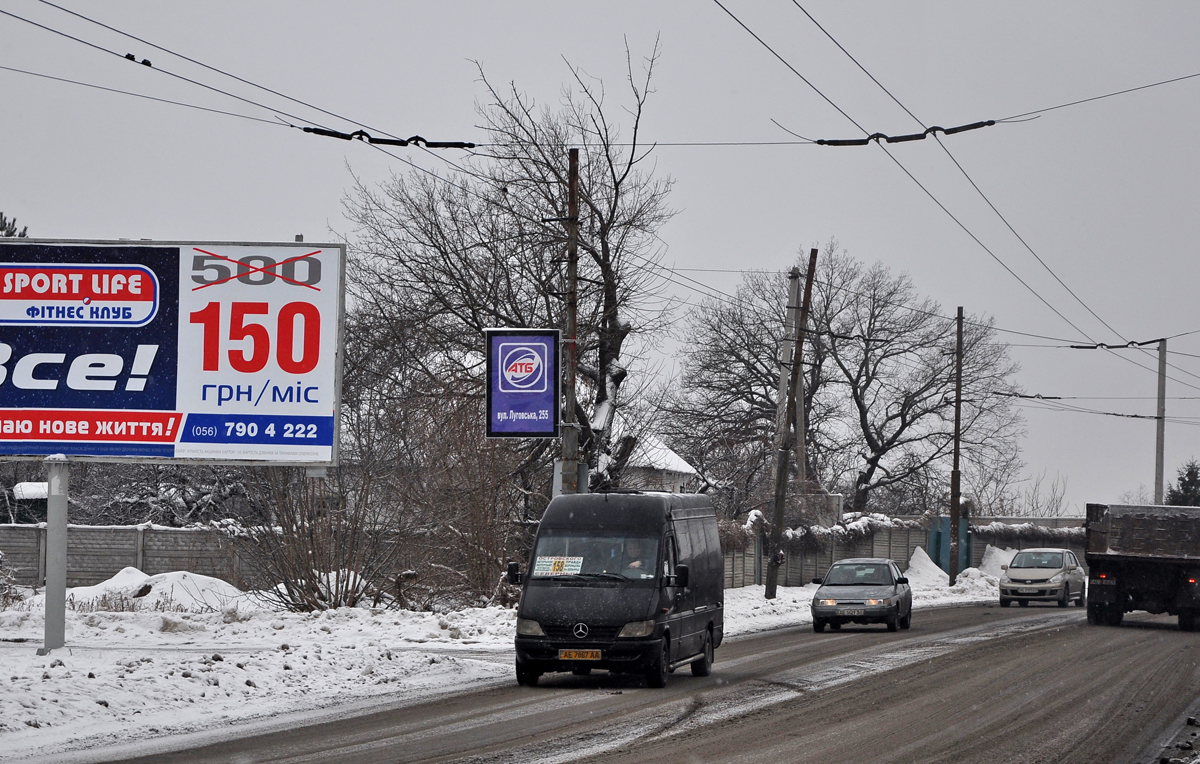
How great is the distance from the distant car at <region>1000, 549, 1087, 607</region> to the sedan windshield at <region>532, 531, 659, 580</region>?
24.6 metres

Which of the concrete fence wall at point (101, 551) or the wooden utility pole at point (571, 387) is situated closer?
the wooden utility pole at point (571, 387)

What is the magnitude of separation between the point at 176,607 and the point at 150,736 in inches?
638

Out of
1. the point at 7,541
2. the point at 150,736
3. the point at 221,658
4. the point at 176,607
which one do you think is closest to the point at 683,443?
the point at 7,541

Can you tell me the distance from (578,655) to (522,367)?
8.66 meters

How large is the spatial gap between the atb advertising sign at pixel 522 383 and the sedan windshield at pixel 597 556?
641 centimetres

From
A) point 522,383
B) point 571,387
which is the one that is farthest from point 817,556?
point 522,383

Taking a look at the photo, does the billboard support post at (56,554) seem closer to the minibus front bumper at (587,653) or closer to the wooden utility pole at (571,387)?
the minibus front bumper at (587,653)

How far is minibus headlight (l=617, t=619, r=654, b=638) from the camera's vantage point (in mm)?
15211

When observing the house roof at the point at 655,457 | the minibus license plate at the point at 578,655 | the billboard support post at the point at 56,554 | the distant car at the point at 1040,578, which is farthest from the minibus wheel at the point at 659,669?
the distant car at the point at 1040,578

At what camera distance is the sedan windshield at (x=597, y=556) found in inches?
629

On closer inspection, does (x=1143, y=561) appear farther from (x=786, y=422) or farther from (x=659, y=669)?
(x=659, y=669)

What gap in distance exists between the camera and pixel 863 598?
25750 millimetres

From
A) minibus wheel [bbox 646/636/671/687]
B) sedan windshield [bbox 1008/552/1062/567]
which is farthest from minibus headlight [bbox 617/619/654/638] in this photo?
sedan windshield [bbox 1008/552/1062/567]

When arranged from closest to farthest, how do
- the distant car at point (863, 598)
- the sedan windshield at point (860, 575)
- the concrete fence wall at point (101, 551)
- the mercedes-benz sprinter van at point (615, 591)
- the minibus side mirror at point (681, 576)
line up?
the mercedes-benz sprinter van at point (615, 591) → the minibus side mirror at point (681, 576) → the distant car at point (863, 598) → the sedan windshield at point (860, 575) → the concrete fence wall at point (101, 551)
